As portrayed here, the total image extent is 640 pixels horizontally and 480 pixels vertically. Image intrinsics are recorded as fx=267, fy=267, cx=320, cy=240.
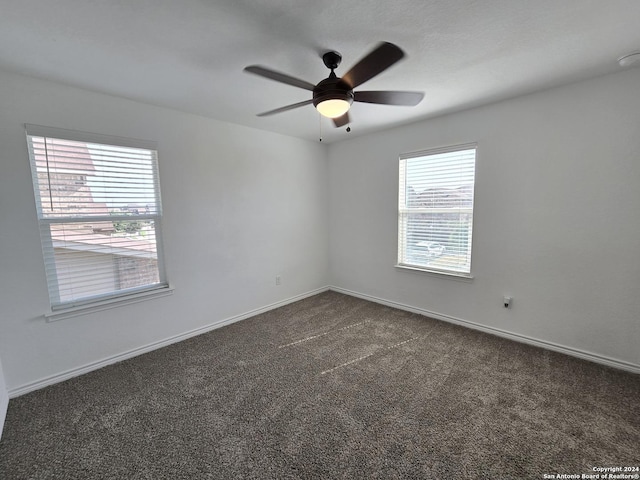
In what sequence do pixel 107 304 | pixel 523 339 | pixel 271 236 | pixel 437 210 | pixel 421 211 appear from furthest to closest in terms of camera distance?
pixel 271 236
pixel 421 211
pixel 437 210
pixel 523 339
pixel 107 304

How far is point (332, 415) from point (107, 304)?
7.24 ft

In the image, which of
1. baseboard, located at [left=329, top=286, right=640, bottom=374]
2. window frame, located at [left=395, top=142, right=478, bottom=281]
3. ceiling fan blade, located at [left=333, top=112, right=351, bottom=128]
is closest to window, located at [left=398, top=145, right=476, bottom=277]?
window frame, located at [left=395, top=142, right=478, bottom=281]

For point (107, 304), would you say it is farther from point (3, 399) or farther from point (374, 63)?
point (374, 63)

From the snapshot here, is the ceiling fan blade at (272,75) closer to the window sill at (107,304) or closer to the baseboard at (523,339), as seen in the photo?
the window sill at (107,304)

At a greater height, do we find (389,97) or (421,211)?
(389,97)

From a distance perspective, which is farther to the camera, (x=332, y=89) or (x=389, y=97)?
(x=389, y=97)

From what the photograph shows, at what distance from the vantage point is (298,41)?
65.4 inches

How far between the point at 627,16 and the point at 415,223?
7.58 ft

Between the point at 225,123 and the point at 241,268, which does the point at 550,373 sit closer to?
the point at 241,268

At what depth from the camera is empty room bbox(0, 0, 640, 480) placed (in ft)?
4.99

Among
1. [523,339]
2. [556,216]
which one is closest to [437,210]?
[556,216]

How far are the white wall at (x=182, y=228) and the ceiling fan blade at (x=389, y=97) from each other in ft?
6.27

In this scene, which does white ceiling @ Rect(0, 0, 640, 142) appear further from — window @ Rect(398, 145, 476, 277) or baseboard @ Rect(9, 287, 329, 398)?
baseboard @ Rect(9, 287, 329, 398)

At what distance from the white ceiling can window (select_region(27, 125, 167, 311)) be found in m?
0.51
